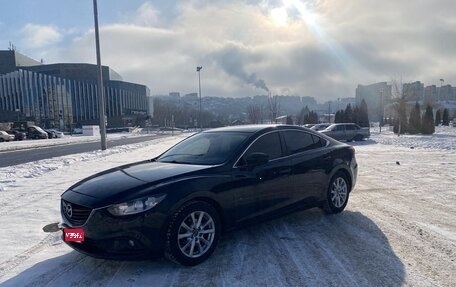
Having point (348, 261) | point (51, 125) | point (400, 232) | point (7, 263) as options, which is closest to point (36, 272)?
point (7, 263)

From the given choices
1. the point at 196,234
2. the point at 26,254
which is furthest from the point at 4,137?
the point at 196,234

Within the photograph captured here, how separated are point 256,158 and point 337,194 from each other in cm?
218

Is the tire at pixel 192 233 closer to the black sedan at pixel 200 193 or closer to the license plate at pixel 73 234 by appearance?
the black sedan at pixel 200 193

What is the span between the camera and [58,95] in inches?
3388

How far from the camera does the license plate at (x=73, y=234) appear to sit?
154 inches

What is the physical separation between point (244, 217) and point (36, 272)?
2.54 meters

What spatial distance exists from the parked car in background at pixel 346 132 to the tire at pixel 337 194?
2230cm

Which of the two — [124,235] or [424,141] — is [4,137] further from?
[124,235]

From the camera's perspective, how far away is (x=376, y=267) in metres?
3.99

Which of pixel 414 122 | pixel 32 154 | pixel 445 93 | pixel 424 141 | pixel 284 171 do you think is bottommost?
pixel 424 141

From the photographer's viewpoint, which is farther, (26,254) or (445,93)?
(445,93)

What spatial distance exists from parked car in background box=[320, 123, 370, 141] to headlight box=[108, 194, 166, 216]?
25.4 metres

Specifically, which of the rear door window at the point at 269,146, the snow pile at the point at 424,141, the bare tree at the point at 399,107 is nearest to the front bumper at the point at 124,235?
the rear door window at the point at 269,146

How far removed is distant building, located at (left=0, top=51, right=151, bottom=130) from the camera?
3287 inches
